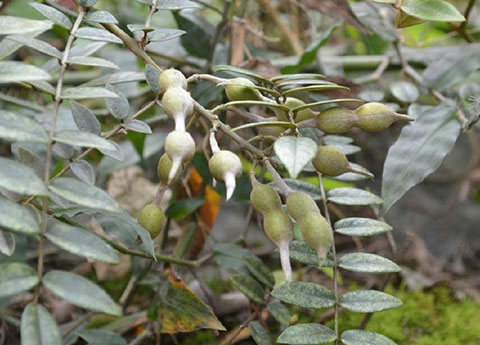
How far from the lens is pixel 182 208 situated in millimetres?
991

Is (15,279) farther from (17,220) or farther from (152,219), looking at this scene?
(152,219)

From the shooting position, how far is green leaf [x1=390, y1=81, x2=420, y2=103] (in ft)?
3.46

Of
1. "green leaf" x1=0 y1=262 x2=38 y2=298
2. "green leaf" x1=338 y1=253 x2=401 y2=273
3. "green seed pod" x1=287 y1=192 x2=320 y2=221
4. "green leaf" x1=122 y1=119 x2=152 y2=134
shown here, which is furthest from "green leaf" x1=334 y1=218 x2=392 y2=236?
"green leaf" x1=0 y1=262 x2=38 y2=298

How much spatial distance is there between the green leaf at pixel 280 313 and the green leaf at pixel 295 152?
1.09 ft

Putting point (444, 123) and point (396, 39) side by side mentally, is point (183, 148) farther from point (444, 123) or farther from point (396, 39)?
point (396, 39)

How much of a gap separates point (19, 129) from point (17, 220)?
0.24 feet

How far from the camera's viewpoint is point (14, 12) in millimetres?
1395

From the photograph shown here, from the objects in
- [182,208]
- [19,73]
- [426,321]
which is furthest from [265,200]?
[426,321]

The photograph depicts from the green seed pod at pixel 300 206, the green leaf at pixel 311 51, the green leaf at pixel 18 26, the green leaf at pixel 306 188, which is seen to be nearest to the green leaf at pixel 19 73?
the green leaf at pixel 18 26

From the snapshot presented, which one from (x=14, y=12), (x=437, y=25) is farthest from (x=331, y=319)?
(x=14, y=12)

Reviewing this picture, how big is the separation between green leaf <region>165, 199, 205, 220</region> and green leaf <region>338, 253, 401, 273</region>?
1.16 feet

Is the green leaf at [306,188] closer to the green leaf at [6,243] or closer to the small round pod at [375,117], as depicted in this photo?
the small round pod at [375,117]

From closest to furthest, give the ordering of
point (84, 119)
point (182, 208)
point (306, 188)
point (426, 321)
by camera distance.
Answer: point (84, 119) → point (306, 188) → point (182, 208) → point (426, 321)

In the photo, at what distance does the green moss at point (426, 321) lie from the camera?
102cm
